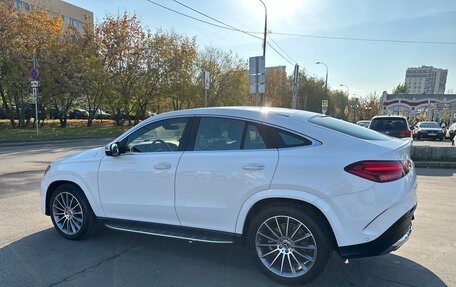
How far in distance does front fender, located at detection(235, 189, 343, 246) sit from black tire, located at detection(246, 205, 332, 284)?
11 centimetres

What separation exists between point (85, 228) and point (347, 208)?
325 cm

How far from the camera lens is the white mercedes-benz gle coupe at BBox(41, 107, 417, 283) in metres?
3.20

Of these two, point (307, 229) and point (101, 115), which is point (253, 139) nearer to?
point (307, 229)

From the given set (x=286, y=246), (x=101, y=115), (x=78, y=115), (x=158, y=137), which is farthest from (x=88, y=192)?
(x=78, y=115)

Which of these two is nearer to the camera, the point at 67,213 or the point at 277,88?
the point at 67,213

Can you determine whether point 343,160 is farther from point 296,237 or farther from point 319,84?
point 319,84

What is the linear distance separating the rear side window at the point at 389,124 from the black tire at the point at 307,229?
443 inches

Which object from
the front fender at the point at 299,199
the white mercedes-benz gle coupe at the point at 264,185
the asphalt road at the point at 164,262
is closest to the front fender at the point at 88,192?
the white mercedes-benz gle coupe at the point at 264,185

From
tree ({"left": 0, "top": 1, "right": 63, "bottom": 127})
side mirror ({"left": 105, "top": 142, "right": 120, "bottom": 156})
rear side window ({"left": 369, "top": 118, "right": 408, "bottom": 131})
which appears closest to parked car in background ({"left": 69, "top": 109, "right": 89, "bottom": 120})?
tree ({"left": 0, "top": 1, "right": 63, "bottom": 127})

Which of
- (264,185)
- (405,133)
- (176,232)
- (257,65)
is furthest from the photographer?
(405,133)

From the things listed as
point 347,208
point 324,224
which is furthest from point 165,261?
point 347,208

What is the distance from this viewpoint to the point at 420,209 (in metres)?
6.18

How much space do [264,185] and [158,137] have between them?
153cm

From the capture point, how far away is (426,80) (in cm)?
A: 12544
